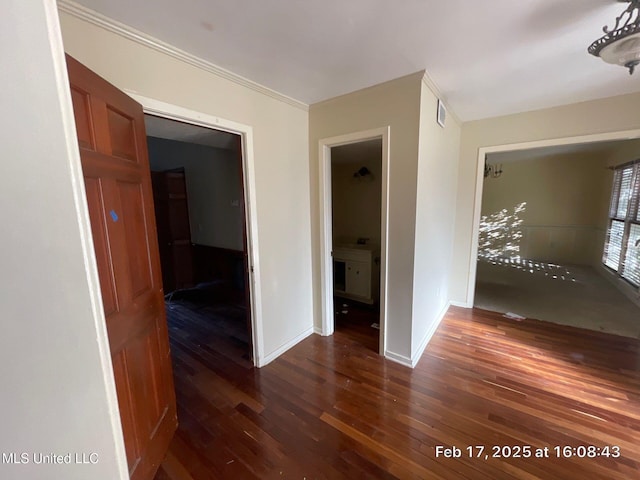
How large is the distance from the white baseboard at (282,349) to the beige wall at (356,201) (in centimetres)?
171

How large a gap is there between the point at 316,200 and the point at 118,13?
72.4 inches

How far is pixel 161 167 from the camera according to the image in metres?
4.38

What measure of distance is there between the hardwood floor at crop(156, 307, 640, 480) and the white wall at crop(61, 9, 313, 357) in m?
0.48

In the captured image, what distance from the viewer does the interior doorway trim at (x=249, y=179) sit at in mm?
1627

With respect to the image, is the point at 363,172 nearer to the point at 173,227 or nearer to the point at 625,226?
the point at 173,227

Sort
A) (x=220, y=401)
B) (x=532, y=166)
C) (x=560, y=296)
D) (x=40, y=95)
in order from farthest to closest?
1. (x=532, y=166)
2. (x=560, y=296)
3. (x=220, y=401)
4. (x=40, y=95)

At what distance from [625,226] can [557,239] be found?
178 centimetres

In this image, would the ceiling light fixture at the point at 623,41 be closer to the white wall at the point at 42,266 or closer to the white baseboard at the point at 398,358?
the white wall at the point at 42,266

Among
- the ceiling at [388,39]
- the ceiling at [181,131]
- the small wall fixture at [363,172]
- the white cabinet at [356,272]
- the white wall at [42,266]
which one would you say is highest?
the ceiling at [388,39]

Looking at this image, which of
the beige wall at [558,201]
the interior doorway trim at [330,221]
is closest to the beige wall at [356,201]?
the interior doorway trim at [330,221]

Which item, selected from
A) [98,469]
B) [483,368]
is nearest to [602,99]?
[483,368]

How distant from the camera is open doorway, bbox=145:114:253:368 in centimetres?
358

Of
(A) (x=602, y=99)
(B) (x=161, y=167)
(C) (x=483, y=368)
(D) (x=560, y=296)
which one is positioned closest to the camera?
(C) (x=483, y=368)

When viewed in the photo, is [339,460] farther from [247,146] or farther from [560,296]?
[560,296]
